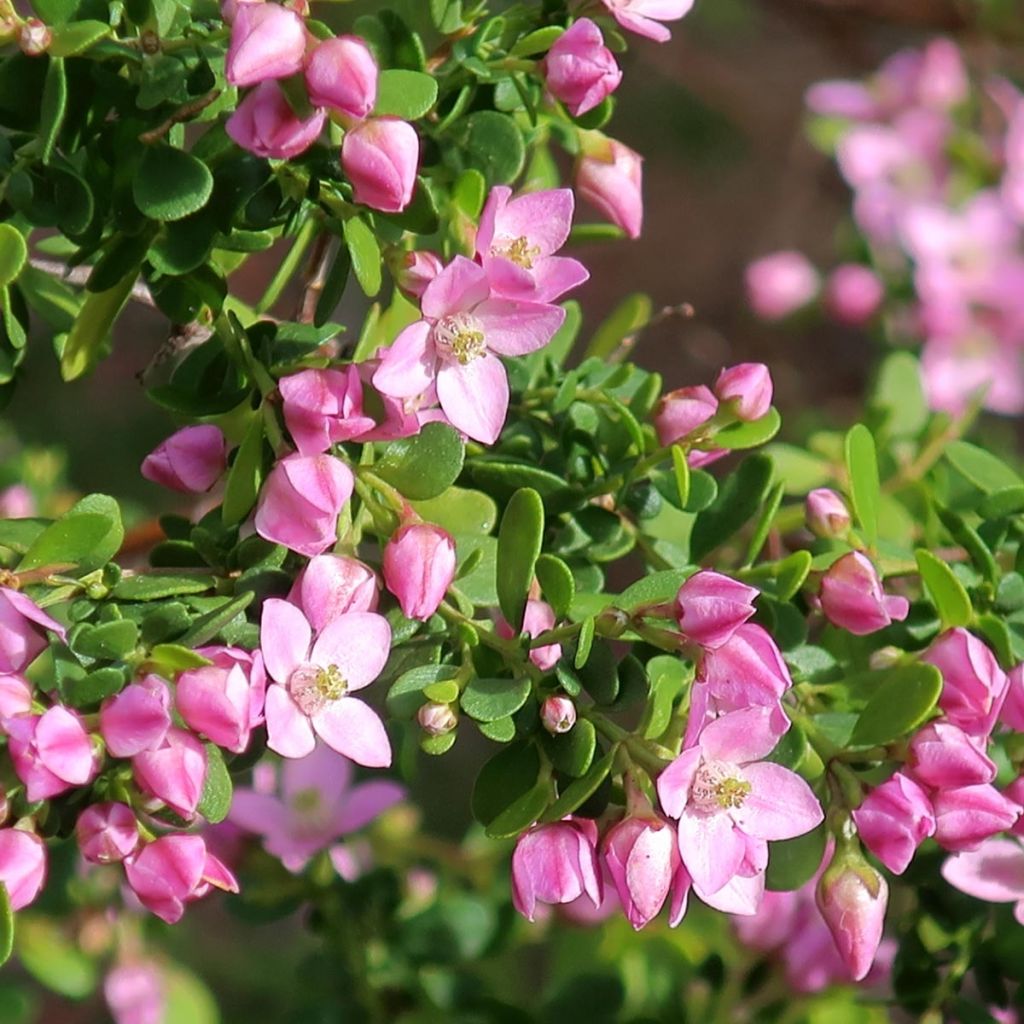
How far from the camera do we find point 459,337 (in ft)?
2.14

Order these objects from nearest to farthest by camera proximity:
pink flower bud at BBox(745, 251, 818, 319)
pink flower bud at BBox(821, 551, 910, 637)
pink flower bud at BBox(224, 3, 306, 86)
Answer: pink flower bud at BBox(224, 3, 306, 86) → pink flower bud at BBox(821, 551, 910, 637) → pink flower bud at BBox(745, 251, 818, 319)

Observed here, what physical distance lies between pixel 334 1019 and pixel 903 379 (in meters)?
0.73

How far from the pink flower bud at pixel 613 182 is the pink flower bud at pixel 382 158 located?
21 cm

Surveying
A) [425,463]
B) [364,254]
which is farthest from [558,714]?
[364,254]

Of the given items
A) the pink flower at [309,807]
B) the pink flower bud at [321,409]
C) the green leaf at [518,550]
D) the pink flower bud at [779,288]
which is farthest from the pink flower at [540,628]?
the pink flower bud at [779,288]

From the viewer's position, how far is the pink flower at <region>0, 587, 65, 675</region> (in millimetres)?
601

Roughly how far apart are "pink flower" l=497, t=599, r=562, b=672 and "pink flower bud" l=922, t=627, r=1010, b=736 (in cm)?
18

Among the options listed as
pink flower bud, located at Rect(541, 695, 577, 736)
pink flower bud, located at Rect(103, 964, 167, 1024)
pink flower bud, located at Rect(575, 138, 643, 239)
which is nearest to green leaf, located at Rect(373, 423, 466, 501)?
pink flower bud, located at Rect(541, 695, 577, 736)

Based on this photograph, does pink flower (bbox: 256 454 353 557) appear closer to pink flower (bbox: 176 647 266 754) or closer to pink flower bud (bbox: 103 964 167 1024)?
pink flower (bbox: 176 647 266 754)

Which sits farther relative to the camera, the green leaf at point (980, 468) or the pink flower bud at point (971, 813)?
the green leaf at point (980, 468)

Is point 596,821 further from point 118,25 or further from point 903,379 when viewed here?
point 903,379

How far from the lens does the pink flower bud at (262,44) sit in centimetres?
58

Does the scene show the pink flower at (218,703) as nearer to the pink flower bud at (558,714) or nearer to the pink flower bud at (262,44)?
the pink flower bud at (558,714)

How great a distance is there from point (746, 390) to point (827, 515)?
99mm
